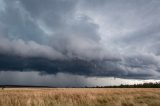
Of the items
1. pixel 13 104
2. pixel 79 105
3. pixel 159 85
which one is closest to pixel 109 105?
pixel 79 105

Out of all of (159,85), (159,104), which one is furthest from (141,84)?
(159,104)

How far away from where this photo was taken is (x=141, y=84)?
16550 cm

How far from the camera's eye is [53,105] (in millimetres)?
14320

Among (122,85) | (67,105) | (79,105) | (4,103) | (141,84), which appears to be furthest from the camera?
(122,85)

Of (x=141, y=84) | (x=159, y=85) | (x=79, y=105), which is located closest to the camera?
(x=79, y=105)

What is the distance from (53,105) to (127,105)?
5.25m

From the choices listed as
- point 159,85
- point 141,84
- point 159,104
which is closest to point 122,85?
point 141,84

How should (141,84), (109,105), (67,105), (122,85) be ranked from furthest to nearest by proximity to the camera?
(122,85) → (141,84) → (109,105) → (67,105)

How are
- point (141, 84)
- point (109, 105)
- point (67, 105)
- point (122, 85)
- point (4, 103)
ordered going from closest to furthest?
point (4, 103) → point (67, 105) → point (109, 105) → point (141, 84) → point (122, 85)

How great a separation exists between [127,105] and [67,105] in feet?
15.2

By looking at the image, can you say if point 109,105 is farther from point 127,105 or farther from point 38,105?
point 38,105

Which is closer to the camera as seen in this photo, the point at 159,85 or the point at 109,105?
the point at 109,105

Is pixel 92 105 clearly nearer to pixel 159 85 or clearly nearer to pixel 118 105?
pixel 118 105

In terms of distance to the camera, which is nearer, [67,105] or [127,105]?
[67,105]
